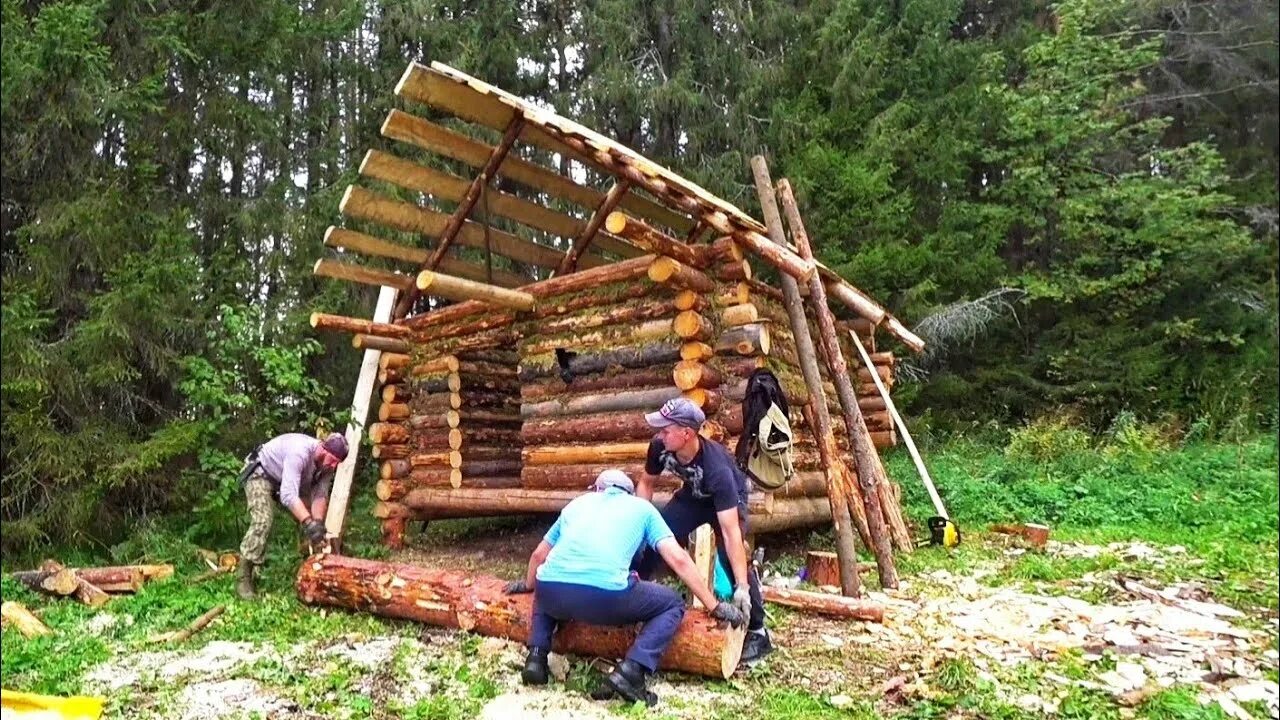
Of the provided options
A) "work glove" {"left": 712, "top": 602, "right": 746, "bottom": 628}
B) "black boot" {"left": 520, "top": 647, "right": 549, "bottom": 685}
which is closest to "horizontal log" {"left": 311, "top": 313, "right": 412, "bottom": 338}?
"black boot" {"left": 520, "top": 647, "right": 549, "bottom": 685}

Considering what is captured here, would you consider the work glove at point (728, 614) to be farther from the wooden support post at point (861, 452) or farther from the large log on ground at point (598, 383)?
the large log on ground at point (598, 383)

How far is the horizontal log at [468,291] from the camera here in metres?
6.75

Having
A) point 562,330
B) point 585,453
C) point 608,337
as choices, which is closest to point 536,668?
point 585,453

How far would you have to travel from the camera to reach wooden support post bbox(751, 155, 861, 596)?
21.2ft

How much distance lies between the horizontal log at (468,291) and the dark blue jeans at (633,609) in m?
3.06

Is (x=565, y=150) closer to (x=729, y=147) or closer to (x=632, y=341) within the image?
(x=632, y=341)

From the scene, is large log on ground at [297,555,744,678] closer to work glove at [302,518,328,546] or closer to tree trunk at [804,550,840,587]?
work glove at [302,518,328,546]

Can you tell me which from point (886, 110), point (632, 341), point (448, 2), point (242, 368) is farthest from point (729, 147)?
point (242, 368)

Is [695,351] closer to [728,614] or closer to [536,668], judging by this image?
[728,614]

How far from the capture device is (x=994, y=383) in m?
10.8

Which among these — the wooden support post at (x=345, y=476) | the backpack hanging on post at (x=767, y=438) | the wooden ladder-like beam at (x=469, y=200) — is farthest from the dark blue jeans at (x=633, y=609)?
the wooden ladder-like beam at (x=469, y=200)

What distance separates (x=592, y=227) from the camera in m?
9.54

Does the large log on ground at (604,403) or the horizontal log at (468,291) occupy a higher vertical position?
the horizontal log at (468,291)

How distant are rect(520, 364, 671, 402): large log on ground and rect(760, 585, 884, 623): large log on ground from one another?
7.21 ft
